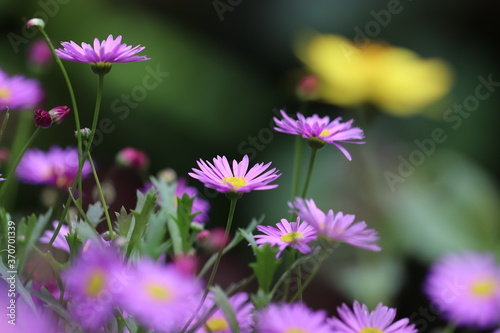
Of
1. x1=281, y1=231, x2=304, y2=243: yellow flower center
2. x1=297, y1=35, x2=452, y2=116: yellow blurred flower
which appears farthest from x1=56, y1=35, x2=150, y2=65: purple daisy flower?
x1=297, y1=35, x2=452, y2=116: yellow blurred flower

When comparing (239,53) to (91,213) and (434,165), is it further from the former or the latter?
(91,213)

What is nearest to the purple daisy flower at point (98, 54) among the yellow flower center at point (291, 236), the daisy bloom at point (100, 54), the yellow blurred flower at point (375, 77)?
the daisy bloom at point (100, 54)

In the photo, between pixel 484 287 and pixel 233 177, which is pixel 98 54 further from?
pixel 484 287

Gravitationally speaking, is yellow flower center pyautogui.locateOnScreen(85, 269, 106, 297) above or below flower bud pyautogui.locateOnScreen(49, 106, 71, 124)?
below

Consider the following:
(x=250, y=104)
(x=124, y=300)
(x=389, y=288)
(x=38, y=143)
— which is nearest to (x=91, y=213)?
(x=124, y=300)

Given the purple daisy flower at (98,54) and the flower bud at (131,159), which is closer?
the purple daisy flower at (98,54)

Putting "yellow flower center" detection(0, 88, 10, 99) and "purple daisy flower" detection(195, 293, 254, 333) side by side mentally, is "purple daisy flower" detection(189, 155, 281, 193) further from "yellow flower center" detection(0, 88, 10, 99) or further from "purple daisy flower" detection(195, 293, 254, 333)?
"yellow flower center" detection(0, 88, 10, 99)

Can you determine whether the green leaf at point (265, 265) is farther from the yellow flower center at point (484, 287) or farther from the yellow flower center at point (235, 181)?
the yellow flower center at point (484, 287)
